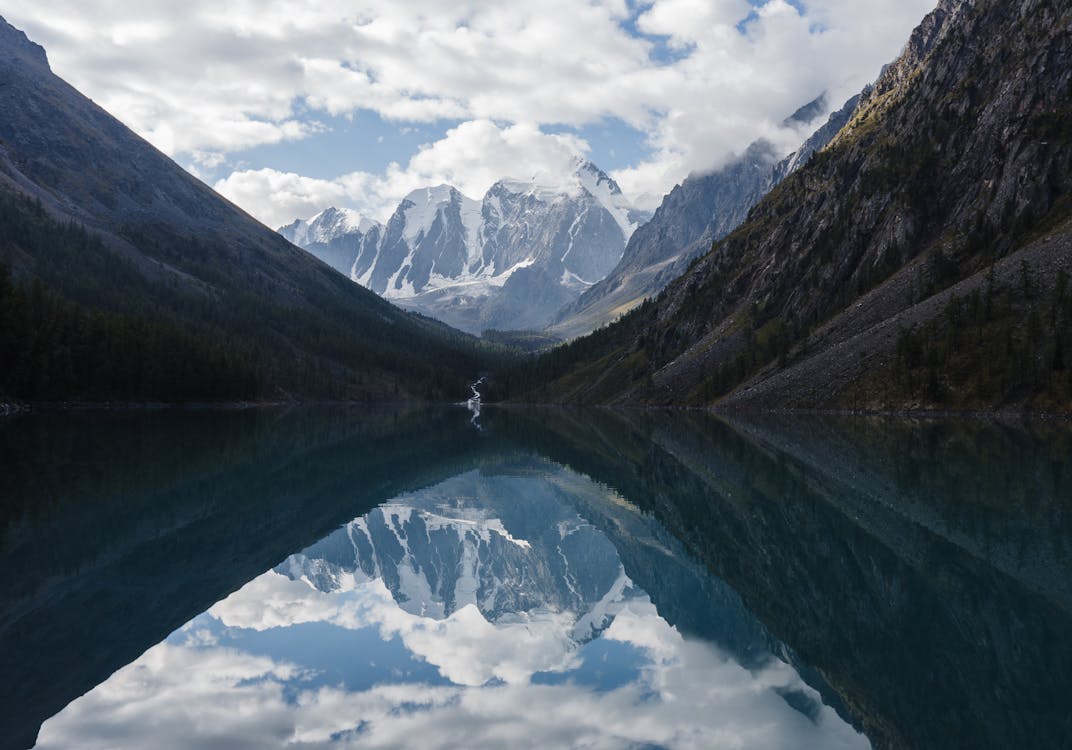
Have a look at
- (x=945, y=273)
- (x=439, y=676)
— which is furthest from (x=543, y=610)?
(x=945, y=273)

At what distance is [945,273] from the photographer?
469ft

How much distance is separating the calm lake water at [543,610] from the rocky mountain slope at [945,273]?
6676cm

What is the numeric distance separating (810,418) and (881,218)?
75199mm

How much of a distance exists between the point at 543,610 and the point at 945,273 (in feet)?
457

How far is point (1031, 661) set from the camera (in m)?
17.7

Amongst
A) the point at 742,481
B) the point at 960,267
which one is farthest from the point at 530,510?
the point at 960,267

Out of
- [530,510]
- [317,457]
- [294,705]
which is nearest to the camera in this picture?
[294,705]

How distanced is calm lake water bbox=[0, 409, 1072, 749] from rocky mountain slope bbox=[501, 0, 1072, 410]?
66.8 metres

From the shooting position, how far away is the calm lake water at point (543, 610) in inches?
616

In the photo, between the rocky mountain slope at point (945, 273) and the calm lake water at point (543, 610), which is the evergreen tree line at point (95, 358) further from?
the rocky mountain slope at point (945, 273)

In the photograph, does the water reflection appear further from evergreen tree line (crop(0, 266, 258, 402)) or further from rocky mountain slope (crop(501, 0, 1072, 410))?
rocky mountain slope (crop(501, 0, 1072, 410))

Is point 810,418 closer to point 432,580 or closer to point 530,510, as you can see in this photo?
point 530,510

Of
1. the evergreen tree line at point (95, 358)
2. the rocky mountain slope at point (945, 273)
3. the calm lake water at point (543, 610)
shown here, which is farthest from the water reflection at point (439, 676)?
the rocky mountain slope at point (945, 273)

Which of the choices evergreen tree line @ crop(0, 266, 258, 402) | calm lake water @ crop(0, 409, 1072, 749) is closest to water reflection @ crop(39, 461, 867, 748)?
calm lake water @ crop(0, 409, 1072, 749)
